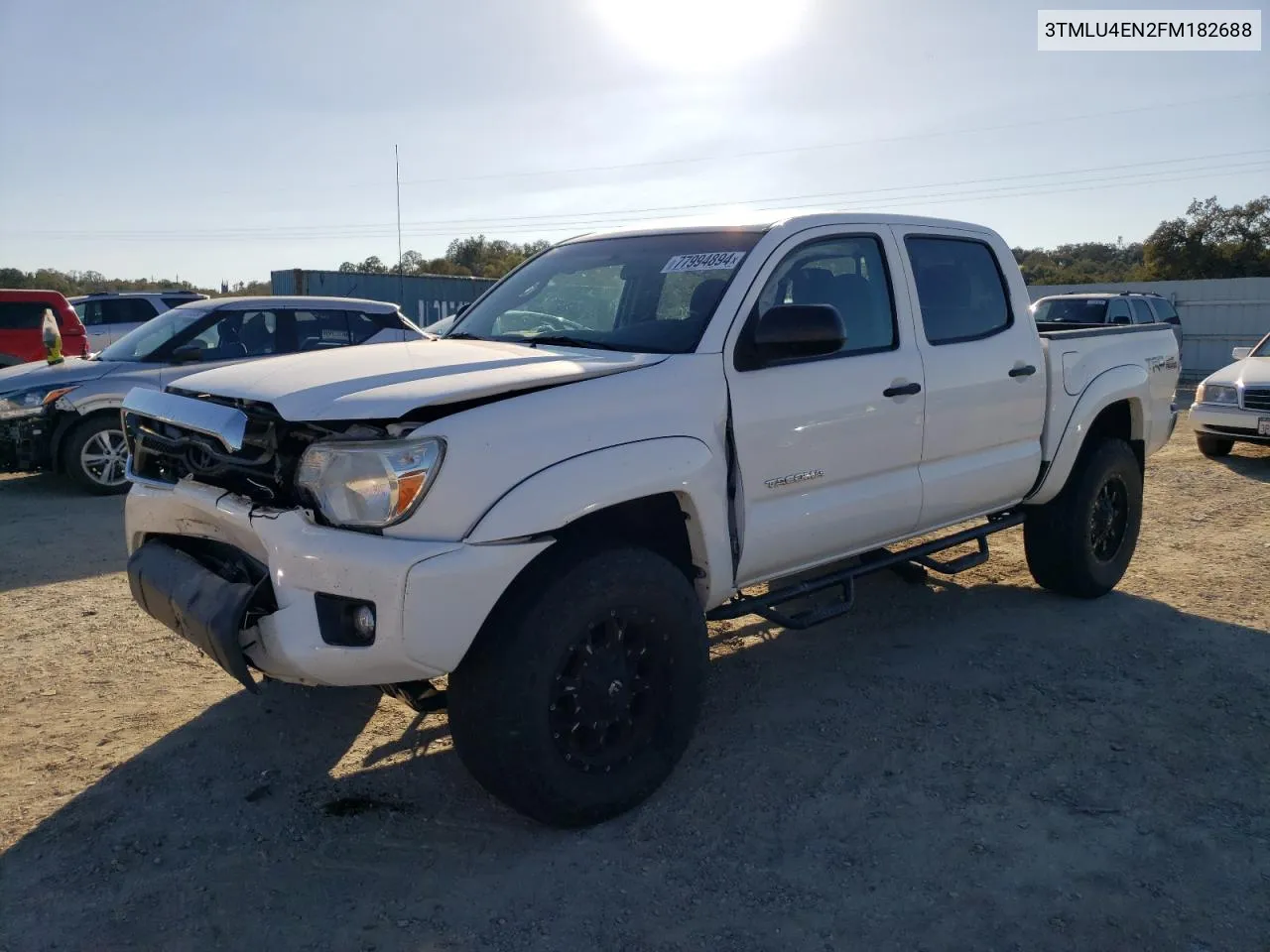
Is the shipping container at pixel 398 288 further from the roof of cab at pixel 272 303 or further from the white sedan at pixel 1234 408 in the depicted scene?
the white sedan at pixel 1234 408

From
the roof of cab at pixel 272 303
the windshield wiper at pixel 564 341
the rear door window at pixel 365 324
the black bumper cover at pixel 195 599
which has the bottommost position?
the black bumper cover at pixel 195 599

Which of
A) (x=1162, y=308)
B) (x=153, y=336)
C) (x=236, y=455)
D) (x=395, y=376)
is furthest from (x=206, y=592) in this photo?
(x=1162, y=308)

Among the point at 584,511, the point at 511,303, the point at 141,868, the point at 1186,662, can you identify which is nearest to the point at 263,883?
the point at 141,868

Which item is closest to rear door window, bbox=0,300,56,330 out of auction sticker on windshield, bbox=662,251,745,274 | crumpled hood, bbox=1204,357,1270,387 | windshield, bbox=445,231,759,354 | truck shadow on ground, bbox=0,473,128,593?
truck shadow on ground, bbox=0,473,128,593

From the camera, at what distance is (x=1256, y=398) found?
1055 centimetres

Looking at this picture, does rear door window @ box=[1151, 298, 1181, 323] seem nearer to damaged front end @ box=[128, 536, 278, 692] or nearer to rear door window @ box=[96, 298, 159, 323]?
rear door window @ box=[96, 298, 159, 323]

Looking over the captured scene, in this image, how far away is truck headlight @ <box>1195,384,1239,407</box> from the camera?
10727 millimetres

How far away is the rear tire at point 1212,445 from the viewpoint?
11.2 m

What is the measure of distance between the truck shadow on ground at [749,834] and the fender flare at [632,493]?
888 millimetres

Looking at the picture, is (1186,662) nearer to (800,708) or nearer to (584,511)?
(800,708)

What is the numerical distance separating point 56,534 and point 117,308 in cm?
1086

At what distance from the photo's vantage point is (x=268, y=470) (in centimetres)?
304

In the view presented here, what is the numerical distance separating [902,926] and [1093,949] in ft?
1.64

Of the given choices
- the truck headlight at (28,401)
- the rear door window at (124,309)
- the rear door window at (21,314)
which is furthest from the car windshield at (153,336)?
the rear door window at (124,309)
